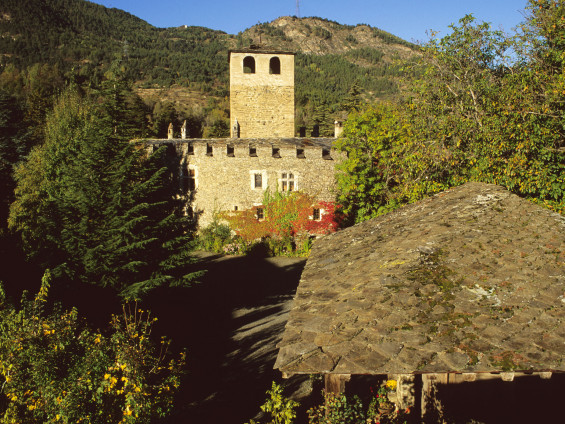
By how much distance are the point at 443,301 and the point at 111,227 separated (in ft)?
31.7

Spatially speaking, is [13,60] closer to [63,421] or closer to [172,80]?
[172,80]

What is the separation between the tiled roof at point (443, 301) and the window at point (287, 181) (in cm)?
1901

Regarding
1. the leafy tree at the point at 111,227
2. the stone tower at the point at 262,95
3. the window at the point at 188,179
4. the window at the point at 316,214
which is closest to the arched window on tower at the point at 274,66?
the stone tower at the point at 262,95

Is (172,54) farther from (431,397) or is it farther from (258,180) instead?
(431,397)

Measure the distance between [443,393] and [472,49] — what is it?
10036mm

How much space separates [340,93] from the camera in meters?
84.0

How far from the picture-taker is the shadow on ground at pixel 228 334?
9.29 meters

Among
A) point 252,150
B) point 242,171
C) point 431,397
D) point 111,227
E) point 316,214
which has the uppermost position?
point 252,150

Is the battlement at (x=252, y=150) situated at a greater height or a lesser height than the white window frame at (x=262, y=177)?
greater

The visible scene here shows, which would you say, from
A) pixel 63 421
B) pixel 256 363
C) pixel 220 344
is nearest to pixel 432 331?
pixel 63 421

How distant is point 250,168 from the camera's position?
82.0 feet

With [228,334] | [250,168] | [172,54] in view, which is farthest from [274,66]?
[172,54]

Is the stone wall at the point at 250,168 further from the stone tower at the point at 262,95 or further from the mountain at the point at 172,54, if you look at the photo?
the mountain at the point at 172,54

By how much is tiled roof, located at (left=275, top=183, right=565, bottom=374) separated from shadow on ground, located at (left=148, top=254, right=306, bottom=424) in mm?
5101
